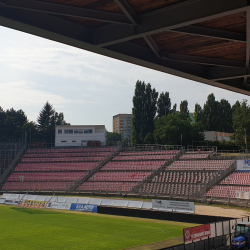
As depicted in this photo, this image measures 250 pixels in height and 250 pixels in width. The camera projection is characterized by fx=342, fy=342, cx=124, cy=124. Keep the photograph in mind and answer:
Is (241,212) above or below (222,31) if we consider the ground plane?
below

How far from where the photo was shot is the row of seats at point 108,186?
183 ft

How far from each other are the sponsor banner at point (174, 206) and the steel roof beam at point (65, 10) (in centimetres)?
2717

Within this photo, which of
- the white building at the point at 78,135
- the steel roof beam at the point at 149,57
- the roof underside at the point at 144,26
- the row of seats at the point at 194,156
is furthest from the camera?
the white building at the point at 78,135

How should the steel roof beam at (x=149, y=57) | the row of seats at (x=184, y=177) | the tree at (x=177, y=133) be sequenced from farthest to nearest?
the tree at (x=177, y=133) < the row of seats at (x=184, y=177) < the steel roof beam at (x=149, y=57)

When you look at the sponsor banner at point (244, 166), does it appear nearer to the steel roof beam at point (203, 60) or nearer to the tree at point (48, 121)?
the steel roof beam at point (203, 60)

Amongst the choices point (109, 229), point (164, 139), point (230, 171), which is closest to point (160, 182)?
A: point (230, 171)

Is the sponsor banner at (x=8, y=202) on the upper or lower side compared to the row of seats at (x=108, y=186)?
lower

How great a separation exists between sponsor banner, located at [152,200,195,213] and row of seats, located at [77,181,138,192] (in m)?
20.1

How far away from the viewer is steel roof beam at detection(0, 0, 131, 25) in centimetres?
718

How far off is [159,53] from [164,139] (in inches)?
3045

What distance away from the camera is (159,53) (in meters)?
10.0

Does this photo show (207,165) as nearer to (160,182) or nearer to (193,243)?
(160,182)

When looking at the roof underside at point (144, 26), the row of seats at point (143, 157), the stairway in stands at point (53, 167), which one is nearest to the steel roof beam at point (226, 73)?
the roof underside at point (144, 26)

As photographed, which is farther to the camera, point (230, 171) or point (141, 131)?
point (141, 131)
